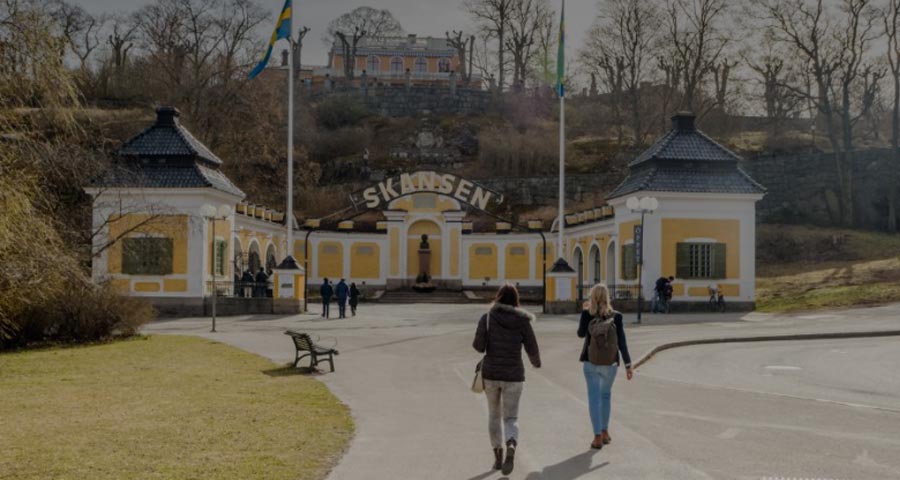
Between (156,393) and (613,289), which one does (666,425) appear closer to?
(156,393)

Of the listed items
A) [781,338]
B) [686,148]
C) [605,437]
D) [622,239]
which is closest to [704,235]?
[622,239]

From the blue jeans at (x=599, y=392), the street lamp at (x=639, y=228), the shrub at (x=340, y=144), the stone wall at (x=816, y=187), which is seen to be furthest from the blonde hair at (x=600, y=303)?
the shrub at (x=340, y=144)

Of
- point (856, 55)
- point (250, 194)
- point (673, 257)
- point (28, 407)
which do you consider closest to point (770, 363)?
point (28, 407)

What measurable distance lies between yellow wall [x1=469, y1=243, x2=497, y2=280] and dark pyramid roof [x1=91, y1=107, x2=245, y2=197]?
18806 millimetres

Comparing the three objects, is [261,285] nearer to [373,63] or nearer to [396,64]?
[373,63]

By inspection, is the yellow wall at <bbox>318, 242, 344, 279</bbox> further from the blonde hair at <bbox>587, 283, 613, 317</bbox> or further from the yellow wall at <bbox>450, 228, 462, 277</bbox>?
the blonde hair at <bbox>587, 283, 613, 317</bbox>

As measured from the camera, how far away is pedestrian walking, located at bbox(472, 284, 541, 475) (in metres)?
9.71

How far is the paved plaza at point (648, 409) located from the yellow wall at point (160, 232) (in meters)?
10.6

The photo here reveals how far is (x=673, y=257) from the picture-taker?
38.6 meters

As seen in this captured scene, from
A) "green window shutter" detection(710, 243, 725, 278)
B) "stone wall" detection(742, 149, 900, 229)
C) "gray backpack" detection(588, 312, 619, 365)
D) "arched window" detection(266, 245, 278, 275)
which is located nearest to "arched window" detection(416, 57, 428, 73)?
"stone wall" detection(742, 149, 900, 229)

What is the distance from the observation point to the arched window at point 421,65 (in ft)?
341

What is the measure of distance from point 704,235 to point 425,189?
19.9m

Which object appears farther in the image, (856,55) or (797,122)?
(797,122)

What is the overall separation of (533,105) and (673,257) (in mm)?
49522
